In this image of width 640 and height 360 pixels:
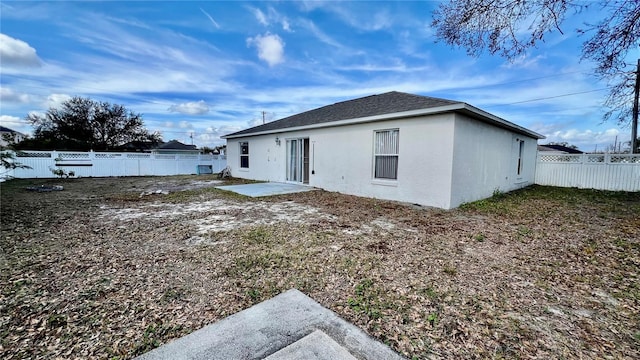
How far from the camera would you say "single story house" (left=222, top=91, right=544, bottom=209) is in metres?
6.55

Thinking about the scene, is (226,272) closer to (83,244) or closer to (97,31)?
(83,244)

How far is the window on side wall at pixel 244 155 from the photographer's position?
14117mm

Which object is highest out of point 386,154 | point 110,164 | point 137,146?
point 137,146

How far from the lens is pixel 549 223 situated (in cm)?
525

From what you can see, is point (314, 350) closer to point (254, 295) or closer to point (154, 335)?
point (254, 295)

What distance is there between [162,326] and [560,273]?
417 centimetres

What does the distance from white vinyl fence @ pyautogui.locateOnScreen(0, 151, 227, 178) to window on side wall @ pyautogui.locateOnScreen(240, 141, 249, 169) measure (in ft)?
17.8

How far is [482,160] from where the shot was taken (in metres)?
7.68

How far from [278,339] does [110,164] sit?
18.1 meters

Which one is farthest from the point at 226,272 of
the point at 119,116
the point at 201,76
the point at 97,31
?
the point at 119,116

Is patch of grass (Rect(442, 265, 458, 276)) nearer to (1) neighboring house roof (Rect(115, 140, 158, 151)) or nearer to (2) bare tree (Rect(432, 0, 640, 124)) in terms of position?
(2) bare tree (Rect(432, 0, 640, 124))

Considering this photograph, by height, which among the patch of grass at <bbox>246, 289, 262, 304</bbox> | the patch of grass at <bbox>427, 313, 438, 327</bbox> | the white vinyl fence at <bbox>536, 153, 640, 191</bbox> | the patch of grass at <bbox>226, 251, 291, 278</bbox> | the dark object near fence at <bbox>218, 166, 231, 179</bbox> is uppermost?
the white vinyl fence at <bbox>536, 153, 640, 191</bbox>

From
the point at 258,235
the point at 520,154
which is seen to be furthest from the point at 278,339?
the point at 520,154

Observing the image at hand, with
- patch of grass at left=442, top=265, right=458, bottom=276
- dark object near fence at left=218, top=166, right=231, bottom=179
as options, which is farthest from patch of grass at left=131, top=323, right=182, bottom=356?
dark object near fence at left=218, top=166, right=231, bottom=179
